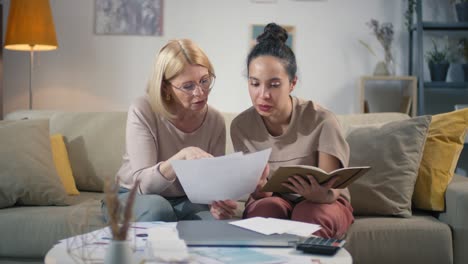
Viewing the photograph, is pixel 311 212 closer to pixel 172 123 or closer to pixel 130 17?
pixel 172 123

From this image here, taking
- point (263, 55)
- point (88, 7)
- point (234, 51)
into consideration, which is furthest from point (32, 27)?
point (263, 55)

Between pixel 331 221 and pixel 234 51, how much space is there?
7.57ft

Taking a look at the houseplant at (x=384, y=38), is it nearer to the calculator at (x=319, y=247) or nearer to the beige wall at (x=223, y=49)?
the beige wall at (x=223, y=49)

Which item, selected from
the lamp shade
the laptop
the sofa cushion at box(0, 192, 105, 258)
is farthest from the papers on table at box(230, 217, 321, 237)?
the lamp shade

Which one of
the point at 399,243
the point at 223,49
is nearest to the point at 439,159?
the point at 399,243

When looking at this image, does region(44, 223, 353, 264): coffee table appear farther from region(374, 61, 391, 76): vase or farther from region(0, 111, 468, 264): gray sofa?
region(374, 61, 391, 76): vase

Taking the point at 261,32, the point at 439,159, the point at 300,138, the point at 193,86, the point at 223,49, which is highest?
the point at 261,32

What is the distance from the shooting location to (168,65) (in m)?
2.00

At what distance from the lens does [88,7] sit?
392 cm

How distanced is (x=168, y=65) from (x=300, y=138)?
0.52 meters

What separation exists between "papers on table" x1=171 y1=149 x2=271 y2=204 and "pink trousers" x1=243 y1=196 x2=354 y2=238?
180 mm

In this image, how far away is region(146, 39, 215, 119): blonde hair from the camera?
78.3 inches

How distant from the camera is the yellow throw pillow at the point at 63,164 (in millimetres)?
2574

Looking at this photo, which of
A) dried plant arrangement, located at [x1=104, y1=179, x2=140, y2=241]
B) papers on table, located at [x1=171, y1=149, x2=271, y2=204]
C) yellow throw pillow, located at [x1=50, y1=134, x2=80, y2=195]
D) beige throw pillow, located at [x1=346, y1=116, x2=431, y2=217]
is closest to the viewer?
dried plant arrangement, located at [x1=104, y1=179, x2=140, y2=241]
